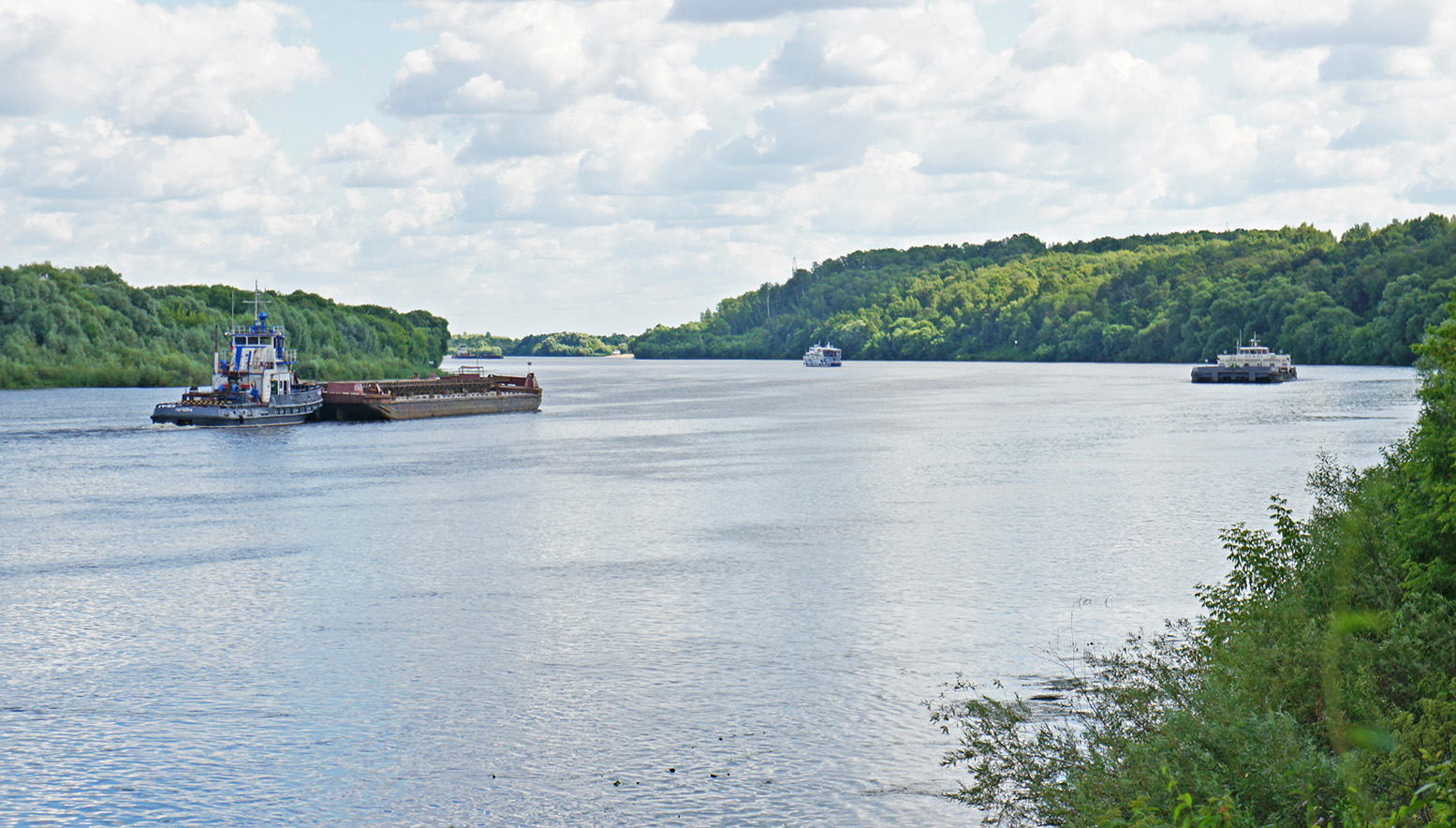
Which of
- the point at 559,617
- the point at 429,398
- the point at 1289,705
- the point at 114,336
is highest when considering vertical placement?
the point at 114,336

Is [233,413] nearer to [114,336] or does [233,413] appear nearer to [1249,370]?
[114,336]

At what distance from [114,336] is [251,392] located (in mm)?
77766

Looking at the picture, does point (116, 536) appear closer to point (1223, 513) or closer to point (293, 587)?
point (293, 587)

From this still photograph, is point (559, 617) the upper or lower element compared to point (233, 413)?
lower

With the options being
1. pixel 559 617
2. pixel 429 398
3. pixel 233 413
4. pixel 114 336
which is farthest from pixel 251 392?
pixel 114 336

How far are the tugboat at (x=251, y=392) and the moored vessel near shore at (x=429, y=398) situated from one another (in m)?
3.33

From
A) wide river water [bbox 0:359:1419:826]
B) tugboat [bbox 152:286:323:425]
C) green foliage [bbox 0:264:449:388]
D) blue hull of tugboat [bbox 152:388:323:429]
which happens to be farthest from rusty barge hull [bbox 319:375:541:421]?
green foliage [bbox 0:264:449:388]

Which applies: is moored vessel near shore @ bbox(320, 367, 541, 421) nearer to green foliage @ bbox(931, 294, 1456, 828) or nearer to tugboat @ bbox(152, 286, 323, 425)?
tugboat @ bbox(152, 286, 323, 425)

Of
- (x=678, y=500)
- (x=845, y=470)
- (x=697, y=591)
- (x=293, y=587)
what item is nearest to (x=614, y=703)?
(x=697, y=591)

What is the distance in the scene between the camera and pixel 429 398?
4112 inches

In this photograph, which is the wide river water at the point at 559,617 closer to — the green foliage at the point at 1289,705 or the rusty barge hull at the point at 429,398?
the green foliage at the point at 1289,705

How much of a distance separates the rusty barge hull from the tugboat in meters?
3.31

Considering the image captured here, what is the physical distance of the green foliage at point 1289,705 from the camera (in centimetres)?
1192

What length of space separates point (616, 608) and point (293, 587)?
8045 millimetres
